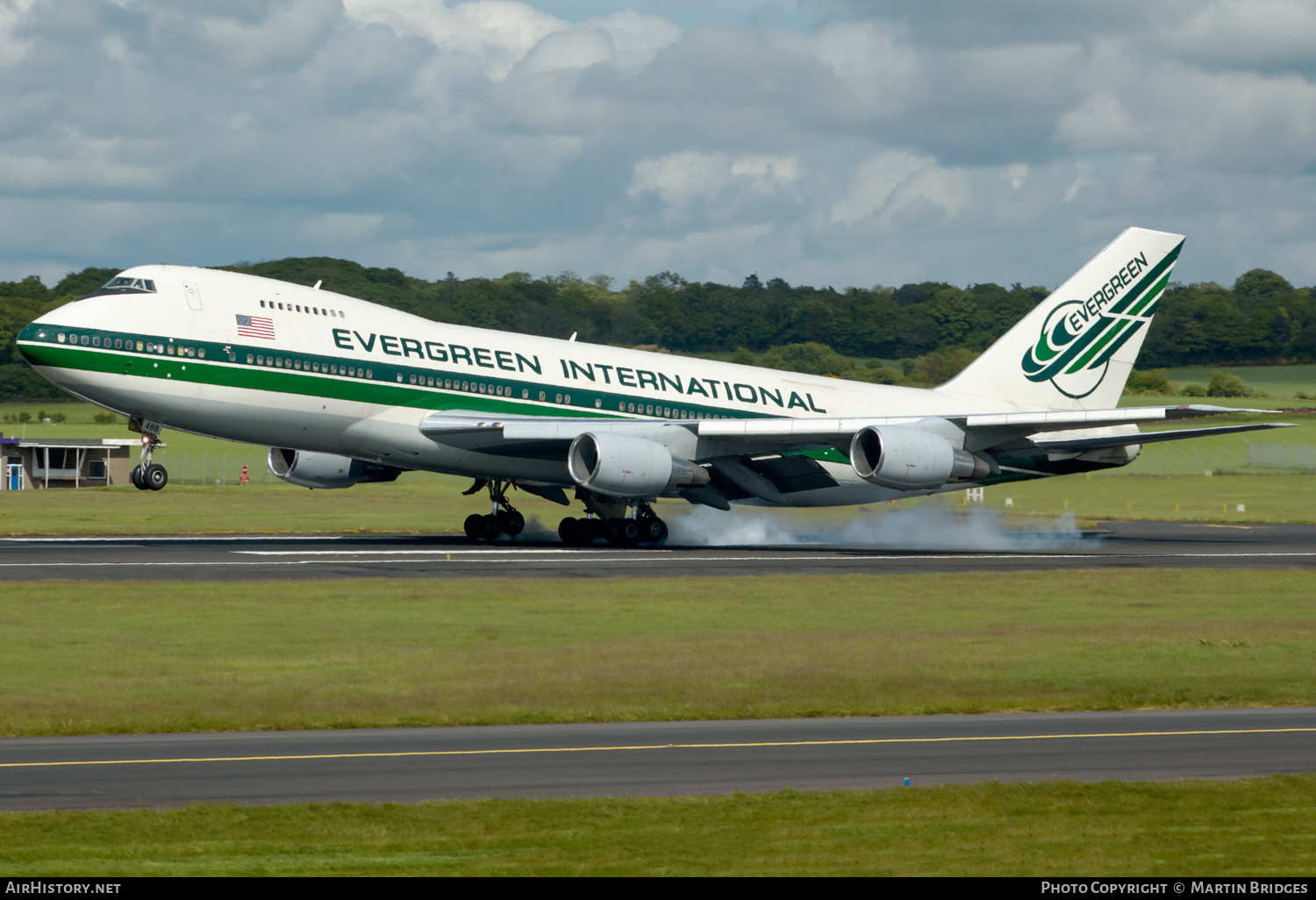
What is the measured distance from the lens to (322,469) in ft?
145

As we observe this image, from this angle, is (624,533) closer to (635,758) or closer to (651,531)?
(651,531)

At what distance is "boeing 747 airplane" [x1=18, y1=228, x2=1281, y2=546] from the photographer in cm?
3609

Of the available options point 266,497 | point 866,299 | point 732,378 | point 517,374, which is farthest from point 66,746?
point 866,299

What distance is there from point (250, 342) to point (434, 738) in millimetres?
22914

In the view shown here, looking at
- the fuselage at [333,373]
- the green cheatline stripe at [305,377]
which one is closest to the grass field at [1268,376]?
the fuselage at [333,373]

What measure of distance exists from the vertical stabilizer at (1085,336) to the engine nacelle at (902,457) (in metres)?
8.90

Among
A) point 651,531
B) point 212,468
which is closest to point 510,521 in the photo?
point 651,531

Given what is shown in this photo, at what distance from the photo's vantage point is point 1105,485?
200 ft

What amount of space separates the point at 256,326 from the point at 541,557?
31.8 ft

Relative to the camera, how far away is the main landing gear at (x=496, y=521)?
149ft

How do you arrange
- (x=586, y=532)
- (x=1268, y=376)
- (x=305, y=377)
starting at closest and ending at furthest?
A: (x=305, y=377) < (x=586, y=532) < (x=1268, y=376)

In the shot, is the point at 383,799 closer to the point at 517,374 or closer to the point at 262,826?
the point at 262,826

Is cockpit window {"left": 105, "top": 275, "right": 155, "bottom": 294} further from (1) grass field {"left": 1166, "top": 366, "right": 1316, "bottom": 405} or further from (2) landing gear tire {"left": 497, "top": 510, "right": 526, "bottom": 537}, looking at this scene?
(1) grass field {"left": 1166, "top": 366, "right": 1316, "bottom": 405}

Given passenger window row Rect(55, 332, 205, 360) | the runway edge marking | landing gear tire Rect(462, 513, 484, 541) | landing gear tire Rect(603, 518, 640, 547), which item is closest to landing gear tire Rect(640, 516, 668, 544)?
landing gear tire Rect(603, 518, 640, 547)
